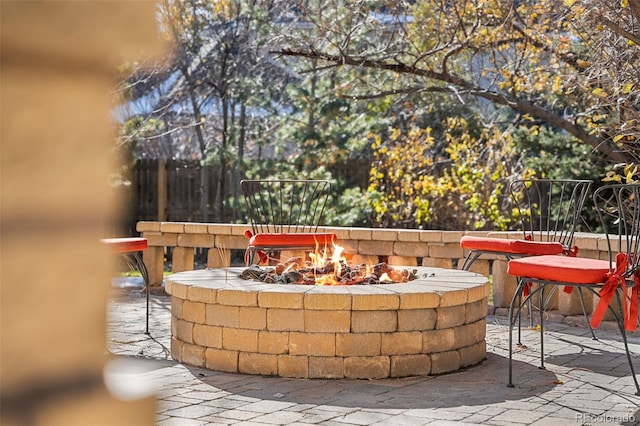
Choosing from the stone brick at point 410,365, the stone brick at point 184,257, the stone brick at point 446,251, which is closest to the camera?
the stone brick at point 410,365

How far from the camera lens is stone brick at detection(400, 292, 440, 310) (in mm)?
4812

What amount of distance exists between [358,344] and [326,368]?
0.76 feet

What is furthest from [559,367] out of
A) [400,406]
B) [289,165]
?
[289,165]

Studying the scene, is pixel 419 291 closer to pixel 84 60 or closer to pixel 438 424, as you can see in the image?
pixel 438 424

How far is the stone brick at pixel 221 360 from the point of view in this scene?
4.95 metres

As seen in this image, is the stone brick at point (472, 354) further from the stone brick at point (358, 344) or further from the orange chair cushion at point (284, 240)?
the orange chair cushion at point (284, 240)

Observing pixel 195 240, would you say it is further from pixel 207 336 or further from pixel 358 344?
pixel 358 344

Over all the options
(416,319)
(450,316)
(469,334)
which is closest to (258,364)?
(416,319)

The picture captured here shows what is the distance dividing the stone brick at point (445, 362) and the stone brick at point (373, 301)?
471 millimetres

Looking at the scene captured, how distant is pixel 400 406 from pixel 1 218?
3586mm

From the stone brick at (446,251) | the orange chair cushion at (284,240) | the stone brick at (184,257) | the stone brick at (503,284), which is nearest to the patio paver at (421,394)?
the orange chair cushion at (284,240)

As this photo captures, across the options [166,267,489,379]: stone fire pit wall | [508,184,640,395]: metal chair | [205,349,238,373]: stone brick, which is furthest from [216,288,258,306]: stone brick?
[508,184,640,395]: metal chair

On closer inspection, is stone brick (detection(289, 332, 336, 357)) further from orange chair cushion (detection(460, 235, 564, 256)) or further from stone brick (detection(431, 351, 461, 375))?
orange chair cushion (detection(460, 235, 564, 256))

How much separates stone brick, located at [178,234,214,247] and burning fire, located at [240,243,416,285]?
6.97 feet
